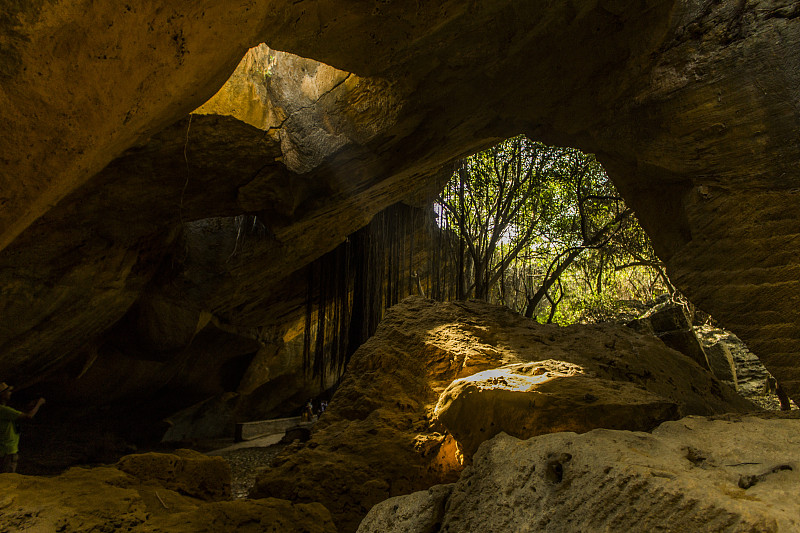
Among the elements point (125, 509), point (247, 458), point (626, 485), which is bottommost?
point (247, 458)

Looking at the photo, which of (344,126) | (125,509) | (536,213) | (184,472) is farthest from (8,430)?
(536,213)

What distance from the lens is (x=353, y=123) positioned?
4.63 metres

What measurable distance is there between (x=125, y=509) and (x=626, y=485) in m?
2.61

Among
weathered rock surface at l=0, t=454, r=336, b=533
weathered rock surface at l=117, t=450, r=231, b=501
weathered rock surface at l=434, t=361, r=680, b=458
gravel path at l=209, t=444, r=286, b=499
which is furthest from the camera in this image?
gravel path at l=209, t=444, r=286, b=499

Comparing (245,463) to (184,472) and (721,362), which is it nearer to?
(184,472)

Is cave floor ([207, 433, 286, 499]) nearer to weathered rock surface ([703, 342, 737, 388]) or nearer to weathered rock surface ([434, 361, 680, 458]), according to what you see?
weathered rock surface ([434, 361, 680, 458])

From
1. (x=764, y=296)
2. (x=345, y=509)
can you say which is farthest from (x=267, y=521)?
(x=764, y=296)

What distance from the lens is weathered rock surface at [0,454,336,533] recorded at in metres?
2.29

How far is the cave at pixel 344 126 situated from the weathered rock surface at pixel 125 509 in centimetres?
14

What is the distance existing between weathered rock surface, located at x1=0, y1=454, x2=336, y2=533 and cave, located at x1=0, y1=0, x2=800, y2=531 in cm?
14

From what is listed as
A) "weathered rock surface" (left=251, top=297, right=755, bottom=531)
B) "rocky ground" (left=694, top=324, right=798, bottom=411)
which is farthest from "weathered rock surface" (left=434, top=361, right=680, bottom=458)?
"rocky ground" (left=694, top=324, right=798, bottom=411)

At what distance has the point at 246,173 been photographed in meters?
5.10

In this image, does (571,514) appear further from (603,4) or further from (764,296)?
(603,4)

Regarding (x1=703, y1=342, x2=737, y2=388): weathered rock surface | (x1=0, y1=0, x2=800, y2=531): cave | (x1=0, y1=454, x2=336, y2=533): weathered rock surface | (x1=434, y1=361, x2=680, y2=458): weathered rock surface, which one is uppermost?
(x1=0, y1=0, x2=800, y2=531): cave
